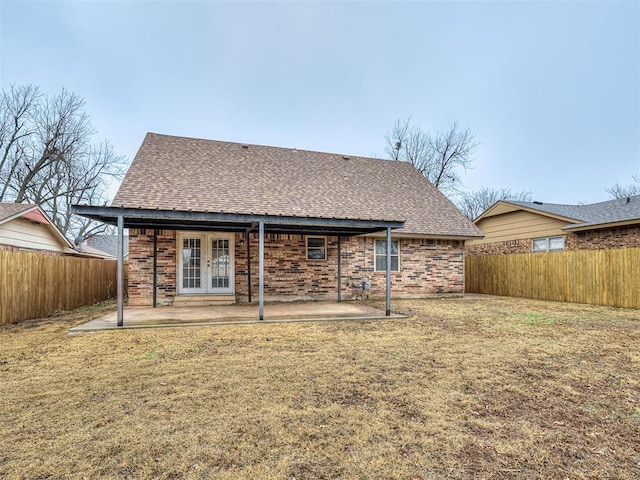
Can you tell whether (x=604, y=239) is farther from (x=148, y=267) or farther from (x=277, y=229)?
(x=148, y=267)

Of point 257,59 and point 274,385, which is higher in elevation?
point 257,59

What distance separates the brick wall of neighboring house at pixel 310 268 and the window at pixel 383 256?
161 mm

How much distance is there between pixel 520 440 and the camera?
2.75m

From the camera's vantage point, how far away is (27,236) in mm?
12336

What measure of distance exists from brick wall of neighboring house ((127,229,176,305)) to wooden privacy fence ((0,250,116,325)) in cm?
188

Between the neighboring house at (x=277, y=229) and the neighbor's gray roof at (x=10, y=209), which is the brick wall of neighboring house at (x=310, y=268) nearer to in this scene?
the neighboring house at (x=277, y=229)

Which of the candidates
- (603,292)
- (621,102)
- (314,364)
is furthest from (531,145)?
(314,364)

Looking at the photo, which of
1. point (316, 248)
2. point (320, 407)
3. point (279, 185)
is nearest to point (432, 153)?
point (279, 185)

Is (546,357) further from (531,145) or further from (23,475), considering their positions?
(531,145)

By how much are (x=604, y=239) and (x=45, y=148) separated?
2763cm

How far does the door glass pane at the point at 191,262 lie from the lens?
416 inches

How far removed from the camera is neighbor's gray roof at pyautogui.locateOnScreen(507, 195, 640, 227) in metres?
11.7

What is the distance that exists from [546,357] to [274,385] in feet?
12.9


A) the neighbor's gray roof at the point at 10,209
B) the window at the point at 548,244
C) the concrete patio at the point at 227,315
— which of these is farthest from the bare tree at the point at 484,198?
the neighbor's gray roof at the point at 10,209
